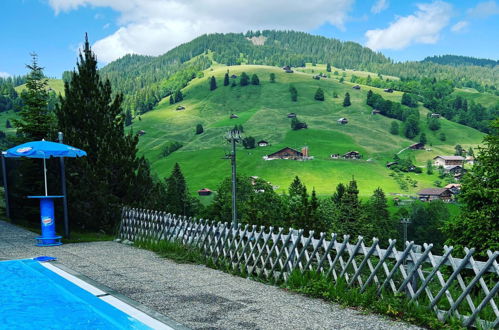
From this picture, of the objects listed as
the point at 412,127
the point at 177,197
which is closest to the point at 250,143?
the point at 177,197

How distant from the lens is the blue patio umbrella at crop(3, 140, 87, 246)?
13.9 m

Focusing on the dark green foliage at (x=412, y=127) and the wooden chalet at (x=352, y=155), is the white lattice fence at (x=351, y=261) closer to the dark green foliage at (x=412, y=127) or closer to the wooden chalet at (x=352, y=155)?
the wooden chalet at (x=352, y=155)

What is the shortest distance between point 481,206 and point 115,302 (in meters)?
22.5

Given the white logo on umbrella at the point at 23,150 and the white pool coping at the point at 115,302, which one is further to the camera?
the white logo on umbrella at the point at 23,150

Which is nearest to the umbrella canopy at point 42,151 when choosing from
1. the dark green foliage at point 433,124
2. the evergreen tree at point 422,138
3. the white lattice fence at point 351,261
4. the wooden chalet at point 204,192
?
the white lattice fence at point 351,261

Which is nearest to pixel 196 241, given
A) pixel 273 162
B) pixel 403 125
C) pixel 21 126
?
pixel 21 126

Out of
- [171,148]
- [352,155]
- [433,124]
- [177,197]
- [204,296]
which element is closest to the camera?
[204,296]

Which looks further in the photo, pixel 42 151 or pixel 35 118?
pixel 35 118

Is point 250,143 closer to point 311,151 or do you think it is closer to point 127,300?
point 311,151

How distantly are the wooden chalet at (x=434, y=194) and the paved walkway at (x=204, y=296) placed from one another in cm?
14367

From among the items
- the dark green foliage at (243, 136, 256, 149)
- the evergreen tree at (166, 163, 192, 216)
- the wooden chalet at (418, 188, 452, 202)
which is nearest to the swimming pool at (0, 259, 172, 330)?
the evergreen tree at (166, 163, 192, 216)

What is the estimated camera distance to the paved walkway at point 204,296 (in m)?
6.88

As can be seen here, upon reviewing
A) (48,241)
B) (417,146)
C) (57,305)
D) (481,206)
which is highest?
(57,305)

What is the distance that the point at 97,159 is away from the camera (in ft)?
56.5
